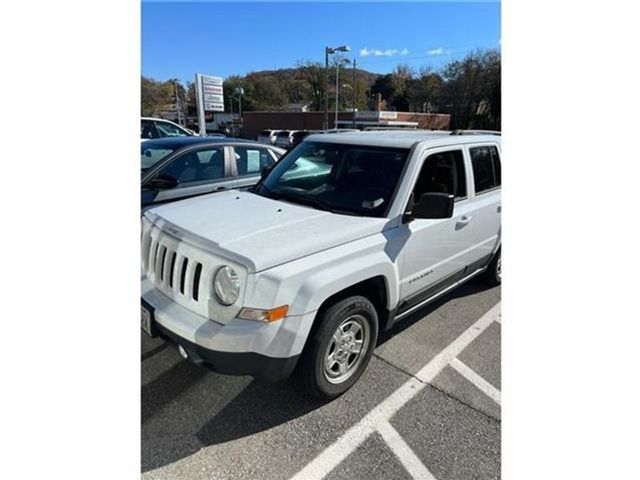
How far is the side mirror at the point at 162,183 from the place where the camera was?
4945 millimetres

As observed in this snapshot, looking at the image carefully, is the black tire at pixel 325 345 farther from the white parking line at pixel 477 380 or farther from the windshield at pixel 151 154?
the windshield at pixel 151 154

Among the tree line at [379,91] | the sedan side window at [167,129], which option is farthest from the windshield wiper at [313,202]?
the tree line at [379,91]

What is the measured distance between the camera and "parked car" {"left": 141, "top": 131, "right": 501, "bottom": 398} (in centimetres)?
218

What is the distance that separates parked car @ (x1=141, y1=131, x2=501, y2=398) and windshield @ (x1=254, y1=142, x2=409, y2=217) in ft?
0.04

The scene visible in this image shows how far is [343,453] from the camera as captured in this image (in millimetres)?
2285

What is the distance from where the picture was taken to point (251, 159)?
5926mm

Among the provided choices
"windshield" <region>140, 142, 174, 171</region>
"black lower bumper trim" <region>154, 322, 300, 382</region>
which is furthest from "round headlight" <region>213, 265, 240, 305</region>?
"windshield" <region>140, 142, 174, 171</region>

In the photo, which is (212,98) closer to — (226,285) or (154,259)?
(154,259)

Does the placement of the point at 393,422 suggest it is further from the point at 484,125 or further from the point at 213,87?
the point at 484,125

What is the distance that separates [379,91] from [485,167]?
2963 inches

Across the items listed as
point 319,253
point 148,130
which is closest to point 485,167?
point 319,253

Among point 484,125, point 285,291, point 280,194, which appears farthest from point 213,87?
point 484,125

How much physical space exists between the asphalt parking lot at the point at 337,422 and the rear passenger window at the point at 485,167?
151cm

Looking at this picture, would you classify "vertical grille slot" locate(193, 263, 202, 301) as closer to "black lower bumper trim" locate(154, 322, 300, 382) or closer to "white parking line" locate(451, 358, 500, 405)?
"black lower bumper trim" locate(154, 322, 300, 382)
